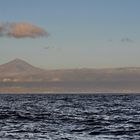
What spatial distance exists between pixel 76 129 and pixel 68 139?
332 inches

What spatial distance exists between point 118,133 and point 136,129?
4746mm

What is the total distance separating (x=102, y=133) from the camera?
43.2m

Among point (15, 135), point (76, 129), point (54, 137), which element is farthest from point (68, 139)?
point (76, 129)

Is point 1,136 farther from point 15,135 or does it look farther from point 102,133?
point 102,133

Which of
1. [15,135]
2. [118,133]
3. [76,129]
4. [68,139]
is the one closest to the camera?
[68,139]

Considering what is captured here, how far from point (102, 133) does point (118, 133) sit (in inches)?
57.3

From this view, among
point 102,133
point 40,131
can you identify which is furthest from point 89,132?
point 40,131

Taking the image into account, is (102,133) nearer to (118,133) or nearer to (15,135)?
(118,133)

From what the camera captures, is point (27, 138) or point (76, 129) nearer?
point (27, 138)

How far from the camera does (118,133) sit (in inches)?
1700

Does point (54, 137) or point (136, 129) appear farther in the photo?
point (136, 129)

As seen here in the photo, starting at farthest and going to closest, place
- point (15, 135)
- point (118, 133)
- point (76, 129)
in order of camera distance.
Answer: point (76, 129)
point (118, 133)
point (15, 135)

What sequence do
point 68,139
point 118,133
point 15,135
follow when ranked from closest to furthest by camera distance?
1. point 68,139
2. point 15,135
3. point 118,133

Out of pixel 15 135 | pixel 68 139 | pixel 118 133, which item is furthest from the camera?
pixel 118 133
